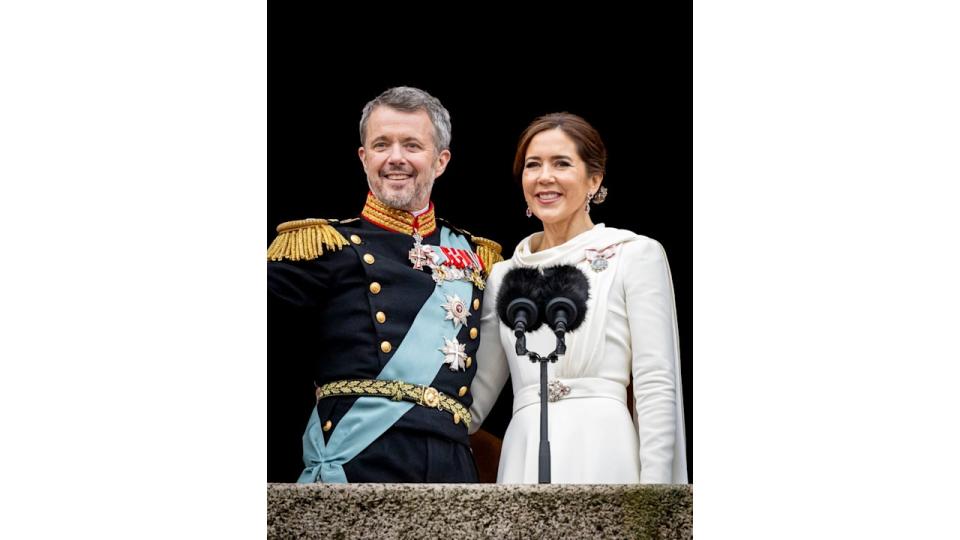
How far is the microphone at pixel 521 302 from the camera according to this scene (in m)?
6.18

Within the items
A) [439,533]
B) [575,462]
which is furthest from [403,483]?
[575,462]

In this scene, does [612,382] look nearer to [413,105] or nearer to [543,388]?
[543,388]

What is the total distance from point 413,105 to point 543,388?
1.29m

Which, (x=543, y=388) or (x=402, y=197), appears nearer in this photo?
(x=543, y=388)

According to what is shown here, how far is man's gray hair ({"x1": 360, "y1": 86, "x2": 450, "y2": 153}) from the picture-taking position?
21.4 feet

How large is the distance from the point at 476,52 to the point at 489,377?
1344mm

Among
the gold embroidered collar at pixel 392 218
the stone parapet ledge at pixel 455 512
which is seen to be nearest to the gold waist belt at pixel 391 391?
the stone parapet ledge at pixel 455 512

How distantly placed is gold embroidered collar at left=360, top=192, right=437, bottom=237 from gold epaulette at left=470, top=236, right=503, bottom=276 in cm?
25

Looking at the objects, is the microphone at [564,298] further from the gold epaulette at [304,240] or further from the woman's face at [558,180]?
the gold epaulette at [304,240]

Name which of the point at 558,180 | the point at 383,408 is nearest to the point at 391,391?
the point at 383,408

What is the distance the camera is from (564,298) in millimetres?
6258

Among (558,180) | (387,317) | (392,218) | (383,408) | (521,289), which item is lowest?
(383,408)

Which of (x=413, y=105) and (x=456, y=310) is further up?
(x=413, y=105)

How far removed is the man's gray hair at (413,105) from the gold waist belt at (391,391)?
999 millimetres
